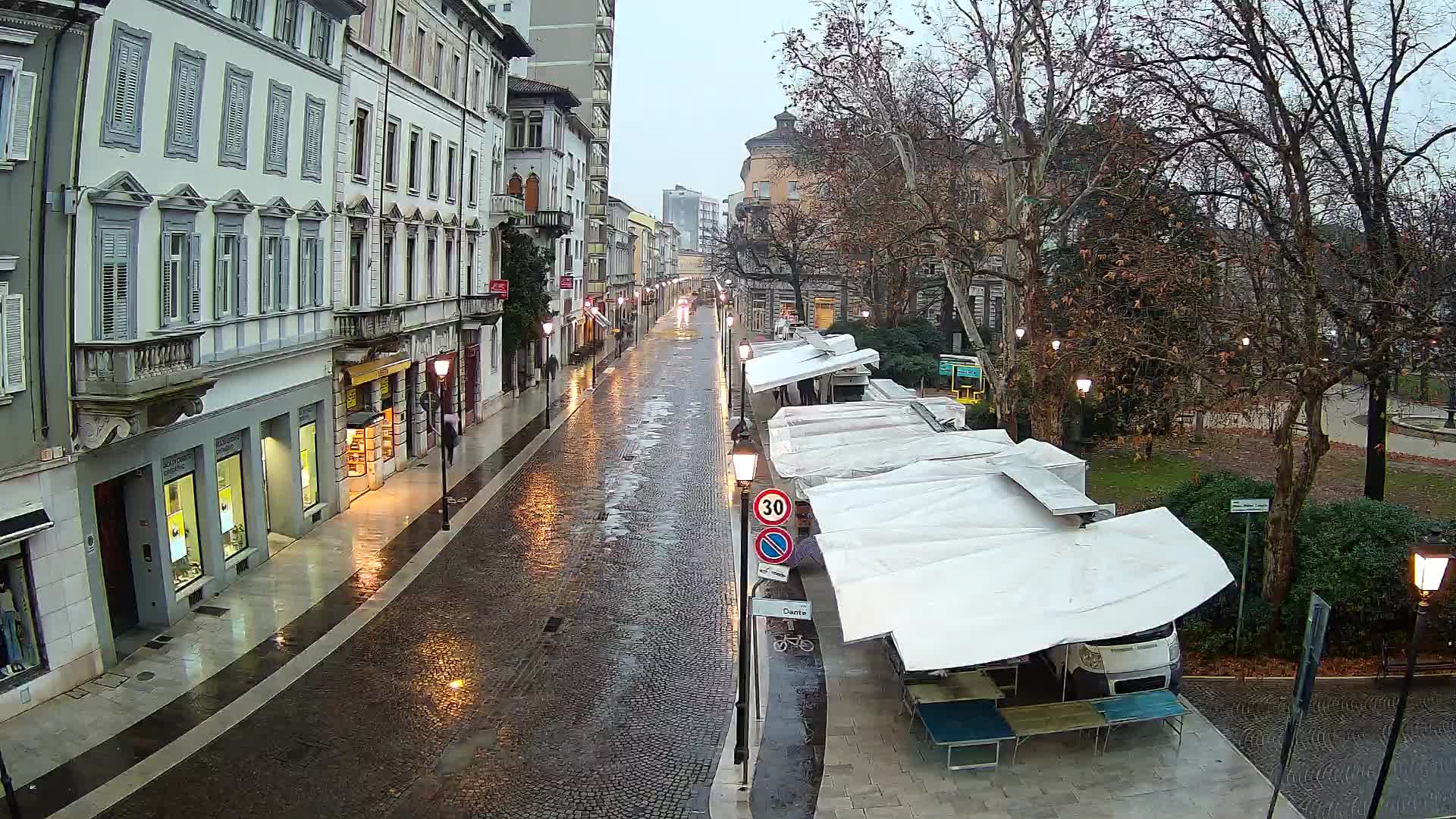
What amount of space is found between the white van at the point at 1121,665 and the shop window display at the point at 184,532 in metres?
12.3

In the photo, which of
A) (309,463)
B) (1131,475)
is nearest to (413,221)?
(309,463)

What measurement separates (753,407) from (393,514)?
19419 mm

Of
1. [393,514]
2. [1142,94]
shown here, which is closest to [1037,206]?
[1142,94]

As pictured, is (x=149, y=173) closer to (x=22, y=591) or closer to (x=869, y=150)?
(x=22, y=591)

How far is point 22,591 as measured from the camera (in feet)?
40.7

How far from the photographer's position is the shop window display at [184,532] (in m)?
15.7

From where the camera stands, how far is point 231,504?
1780 cm

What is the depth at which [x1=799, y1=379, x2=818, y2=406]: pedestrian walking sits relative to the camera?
3428 centimetres

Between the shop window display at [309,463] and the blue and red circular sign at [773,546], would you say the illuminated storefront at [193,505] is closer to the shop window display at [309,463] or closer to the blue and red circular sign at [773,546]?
the shop window display at [309,463]

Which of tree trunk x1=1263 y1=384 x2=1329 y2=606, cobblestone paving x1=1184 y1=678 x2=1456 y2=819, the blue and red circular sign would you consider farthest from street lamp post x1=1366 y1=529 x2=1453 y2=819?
the blue and red circular sign

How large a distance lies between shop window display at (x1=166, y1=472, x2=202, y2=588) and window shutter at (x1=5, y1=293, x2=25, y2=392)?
12.1 ft

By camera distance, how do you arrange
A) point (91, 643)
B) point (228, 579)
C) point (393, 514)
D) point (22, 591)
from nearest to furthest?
1. point (22, 591)
2. point (91, 643)
3. point (228, 579)
4. point (393, 514)

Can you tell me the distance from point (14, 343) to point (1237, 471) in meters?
24.1

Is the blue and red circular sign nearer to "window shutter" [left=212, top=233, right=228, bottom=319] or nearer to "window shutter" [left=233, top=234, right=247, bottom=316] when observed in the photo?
"window shutter" [left=212, top=233, right=228, bottom=319]
